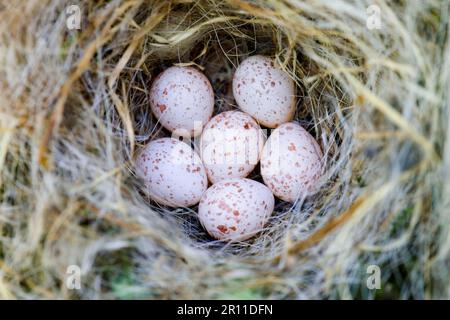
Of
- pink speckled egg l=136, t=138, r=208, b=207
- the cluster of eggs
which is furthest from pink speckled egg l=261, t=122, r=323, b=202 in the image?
pink speckled egg l=136, t=138, r=208, b=207

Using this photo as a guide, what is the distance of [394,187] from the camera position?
1163 millimetres

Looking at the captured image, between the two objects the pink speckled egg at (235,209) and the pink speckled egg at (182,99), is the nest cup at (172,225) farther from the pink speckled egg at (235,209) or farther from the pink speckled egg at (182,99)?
the pink speckled egg at (182,99)

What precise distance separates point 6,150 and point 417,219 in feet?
3.02

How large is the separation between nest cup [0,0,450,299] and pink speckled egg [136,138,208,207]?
0.26 feet

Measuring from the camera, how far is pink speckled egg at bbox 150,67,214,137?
1596 mm

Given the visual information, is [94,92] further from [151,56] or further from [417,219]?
[417,219]

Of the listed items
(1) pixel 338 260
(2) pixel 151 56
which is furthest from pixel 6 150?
(1) pixel 338 260

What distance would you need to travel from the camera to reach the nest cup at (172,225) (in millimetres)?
1167

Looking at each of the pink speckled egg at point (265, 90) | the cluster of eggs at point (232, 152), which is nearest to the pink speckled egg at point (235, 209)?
the cluster of eggs at point (232, 152)

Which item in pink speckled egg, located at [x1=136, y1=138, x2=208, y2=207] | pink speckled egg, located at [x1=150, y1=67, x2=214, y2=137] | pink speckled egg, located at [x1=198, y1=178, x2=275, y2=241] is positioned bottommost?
pink speckled egg, located at [x1=198, y1=178, x2=275, y2=241]

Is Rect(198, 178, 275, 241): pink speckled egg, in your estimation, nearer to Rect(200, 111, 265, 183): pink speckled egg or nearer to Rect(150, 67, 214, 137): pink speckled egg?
Rect(200, 111, 265, 183): pink speckled egg

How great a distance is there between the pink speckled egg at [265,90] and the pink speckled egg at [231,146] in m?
0.04

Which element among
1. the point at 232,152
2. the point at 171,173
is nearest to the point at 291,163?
the point at 232,152

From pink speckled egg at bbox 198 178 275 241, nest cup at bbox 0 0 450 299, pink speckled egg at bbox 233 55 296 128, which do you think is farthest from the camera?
pink speckled egg at bbox 233 55 296 128
